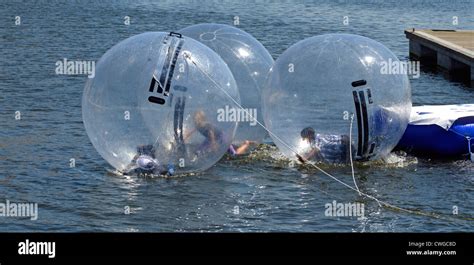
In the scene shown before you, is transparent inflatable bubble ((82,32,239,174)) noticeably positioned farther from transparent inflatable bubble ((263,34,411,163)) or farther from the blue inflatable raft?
the blue inflatable raft

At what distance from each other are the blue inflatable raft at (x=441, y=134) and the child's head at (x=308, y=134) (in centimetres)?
245

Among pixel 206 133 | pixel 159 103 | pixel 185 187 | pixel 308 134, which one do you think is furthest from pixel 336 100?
pixel 159 103

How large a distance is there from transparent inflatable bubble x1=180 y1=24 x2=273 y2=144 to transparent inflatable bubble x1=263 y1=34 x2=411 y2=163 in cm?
81

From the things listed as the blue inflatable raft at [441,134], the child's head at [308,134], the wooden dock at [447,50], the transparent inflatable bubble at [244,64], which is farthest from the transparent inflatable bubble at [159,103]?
the wooden dock at [447,50]

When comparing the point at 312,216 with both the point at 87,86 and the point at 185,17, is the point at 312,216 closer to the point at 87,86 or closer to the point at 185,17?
the point at 87,86

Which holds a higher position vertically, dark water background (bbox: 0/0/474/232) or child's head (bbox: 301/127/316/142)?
Result: child's head (bbox: 301/127/316/142)

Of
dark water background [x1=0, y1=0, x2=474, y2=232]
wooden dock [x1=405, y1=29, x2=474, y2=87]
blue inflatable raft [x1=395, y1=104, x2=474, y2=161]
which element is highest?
wooden dock [x1=405, y1=29, x2=474, y2=87]

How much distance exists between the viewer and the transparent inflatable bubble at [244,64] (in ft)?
62.6

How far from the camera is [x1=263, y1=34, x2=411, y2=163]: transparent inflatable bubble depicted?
57.8ft

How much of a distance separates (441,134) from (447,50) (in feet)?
41.5

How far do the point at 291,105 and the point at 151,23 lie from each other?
22851 millimetres

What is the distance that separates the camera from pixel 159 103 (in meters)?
16.6

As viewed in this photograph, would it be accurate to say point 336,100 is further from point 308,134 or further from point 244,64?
point 244,64

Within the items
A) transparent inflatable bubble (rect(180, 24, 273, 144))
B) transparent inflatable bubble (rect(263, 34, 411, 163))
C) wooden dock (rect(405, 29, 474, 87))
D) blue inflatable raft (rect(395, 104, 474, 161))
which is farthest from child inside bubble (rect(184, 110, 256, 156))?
wooden dock (rect(405, 29, 474, 87))
